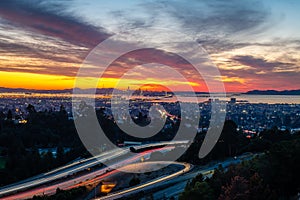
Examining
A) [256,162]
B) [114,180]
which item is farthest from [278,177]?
[114,180]

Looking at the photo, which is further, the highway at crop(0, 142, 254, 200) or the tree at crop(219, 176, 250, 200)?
the highway at crop(0, 142, 254, 200)

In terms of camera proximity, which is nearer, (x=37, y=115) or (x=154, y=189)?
(x=154, y=189)

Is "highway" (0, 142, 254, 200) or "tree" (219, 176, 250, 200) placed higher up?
"tree" (219, 176, 250, 200)

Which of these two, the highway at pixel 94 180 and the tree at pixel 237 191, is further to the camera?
the highway at pixel 94 180

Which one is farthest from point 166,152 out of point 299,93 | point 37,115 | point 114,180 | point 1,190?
point 299,93

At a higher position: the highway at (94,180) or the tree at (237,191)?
the tree at (237,191)

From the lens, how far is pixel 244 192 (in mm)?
8883

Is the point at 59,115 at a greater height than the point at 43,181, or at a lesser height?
greater

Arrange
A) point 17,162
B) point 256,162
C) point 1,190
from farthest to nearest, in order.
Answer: point 17,162 → point 1,190 → point 256,162

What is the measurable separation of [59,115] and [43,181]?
1701cm

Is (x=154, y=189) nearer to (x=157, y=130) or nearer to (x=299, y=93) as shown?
(x=157, y=130)

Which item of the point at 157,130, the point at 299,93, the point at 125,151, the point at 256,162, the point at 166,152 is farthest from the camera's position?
the point at 299,93

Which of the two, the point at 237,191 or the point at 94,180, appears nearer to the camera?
the point at 237,191

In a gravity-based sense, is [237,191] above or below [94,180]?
above
